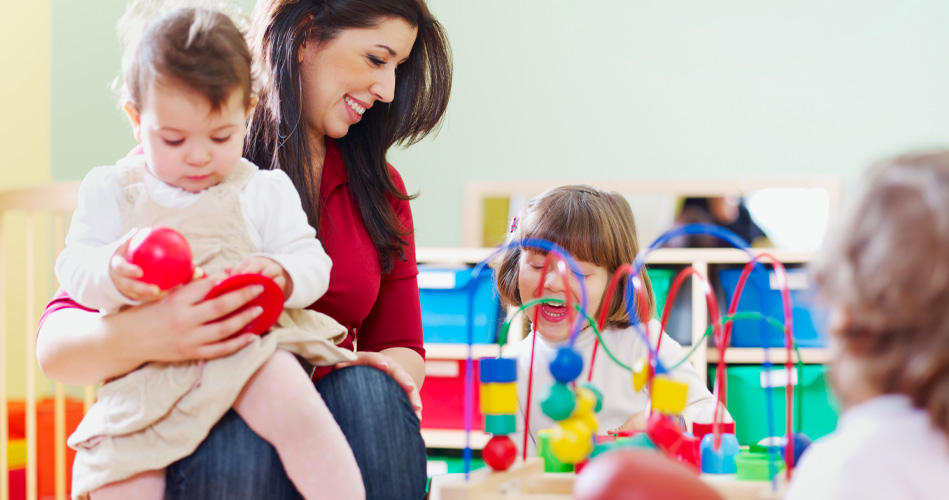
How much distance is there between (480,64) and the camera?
2.92 metres

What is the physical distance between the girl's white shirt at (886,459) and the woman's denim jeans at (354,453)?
0.51 m

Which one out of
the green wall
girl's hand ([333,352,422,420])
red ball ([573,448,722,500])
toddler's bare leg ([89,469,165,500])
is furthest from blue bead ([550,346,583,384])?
the green wall

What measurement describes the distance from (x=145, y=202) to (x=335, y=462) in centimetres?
35

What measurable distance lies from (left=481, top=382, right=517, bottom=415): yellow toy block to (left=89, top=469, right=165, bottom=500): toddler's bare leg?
356mm

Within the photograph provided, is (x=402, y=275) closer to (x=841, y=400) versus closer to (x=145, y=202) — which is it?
(x=145, y=202)

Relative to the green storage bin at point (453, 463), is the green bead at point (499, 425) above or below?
above

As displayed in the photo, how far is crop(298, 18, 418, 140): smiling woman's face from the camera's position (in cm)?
124

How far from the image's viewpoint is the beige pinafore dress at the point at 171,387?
89 cm

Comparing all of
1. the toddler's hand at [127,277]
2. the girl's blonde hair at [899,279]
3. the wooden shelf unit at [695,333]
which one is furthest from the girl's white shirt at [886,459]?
the wooden shelf unit at [695,333]

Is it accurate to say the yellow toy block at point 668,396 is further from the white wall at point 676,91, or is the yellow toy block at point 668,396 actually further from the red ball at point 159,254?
the white wall at point 676,91

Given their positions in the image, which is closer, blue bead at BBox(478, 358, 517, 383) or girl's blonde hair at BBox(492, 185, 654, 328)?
blue bead at BBox(478, 358, 517, 383)

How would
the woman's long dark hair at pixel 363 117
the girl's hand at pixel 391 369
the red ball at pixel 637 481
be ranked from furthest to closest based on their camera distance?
1. the woman's long dark hair at pixel 363 117
2. the girl's hand at pixel 391 369
3. the red ball at pixel 637 481

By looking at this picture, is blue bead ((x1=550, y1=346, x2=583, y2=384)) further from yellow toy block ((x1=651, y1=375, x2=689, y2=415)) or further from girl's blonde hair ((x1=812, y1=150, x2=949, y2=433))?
girl's blonde hair ((x1=812, y1=150, x2=949, y2=433))

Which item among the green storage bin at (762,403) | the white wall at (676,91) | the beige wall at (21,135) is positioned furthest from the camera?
the white wall at (676,91)
